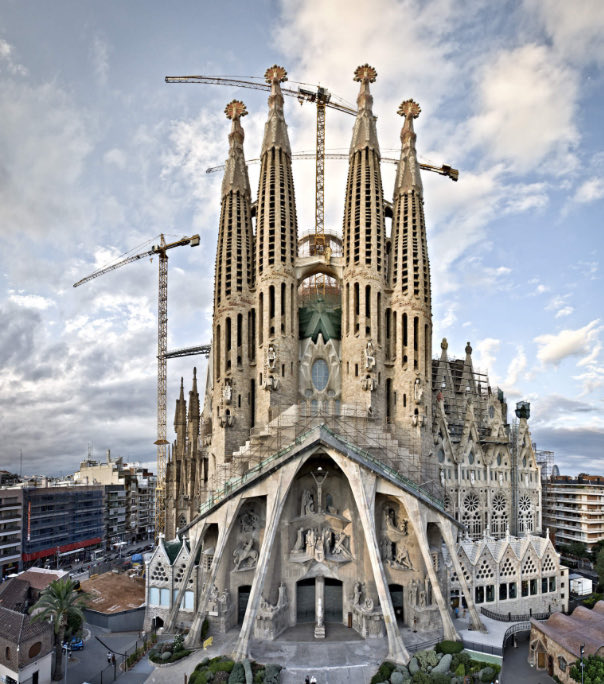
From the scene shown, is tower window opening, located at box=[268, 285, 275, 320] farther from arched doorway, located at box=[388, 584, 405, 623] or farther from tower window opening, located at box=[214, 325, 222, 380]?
arched doorway, located at box=[388, 584, 405, 623]

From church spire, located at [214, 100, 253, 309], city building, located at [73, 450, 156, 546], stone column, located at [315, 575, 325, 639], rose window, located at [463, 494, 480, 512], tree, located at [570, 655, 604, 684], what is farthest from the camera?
city building, located at [73, 450, 156, 546]

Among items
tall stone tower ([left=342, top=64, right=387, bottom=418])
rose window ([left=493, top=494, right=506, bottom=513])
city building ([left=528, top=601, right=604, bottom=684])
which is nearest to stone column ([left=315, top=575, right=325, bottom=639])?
city building ([left=528, top=601, right=604, bottom=684])

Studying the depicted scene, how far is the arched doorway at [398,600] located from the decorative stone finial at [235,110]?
48.3 metres

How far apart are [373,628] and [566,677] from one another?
38.9ft

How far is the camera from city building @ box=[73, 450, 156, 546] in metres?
82.8

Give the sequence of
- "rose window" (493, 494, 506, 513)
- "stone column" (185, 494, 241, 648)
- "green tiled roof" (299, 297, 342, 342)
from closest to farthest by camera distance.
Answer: "stone column" (185, 494, 241, 648)
"green tiled roof" (299, 297, 342, 342)
"rose window" (493, 494, 506, 513)

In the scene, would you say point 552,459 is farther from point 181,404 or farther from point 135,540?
point 135,540

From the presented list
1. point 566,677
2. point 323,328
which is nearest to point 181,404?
point 323,328

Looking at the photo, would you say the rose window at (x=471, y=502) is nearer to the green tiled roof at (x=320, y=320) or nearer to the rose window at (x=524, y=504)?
the rose window at (x=524, y=504)

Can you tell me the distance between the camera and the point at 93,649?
3497 centimetres

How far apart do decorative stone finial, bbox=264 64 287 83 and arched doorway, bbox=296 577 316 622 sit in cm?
4850

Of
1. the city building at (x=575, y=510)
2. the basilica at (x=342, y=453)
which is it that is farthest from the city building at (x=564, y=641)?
the city building at (x=575, y=510)

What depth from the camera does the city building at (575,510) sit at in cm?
6900

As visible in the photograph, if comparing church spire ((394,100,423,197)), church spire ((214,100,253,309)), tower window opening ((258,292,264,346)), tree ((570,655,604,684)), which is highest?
church spire ((394,100,423,197))
